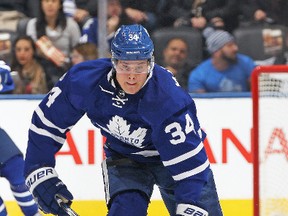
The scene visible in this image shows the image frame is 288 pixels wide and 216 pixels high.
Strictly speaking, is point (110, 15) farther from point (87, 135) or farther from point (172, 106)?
point (172, 106)

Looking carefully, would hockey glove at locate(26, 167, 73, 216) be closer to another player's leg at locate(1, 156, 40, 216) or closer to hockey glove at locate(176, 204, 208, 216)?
hockey glove at locate(176, 204, 208, 216)

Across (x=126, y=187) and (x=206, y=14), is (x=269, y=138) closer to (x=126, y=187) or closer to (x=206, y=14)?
(x=126, y=187)

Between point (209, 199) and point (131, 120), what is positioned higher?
point (131, 120)

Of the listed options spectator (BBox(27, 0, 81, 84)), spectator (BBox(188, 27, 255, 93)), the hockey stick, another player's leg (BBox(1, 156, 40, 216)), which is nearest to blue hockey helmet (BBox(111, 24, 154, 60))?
the hockey stick

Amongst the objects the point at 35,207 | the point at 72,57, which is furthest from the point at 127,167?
the point at 72,57

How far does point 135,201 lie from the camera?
366 cm

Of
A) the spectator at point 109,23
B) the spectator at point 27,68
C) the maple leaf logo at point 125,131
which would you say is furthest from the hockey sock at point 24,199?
the maple leaf logo at point 125,131

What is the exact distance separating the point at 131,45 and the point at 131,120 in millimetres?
319

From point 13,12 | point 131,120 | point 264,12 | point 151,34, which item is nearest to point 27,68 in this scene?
point 13,12

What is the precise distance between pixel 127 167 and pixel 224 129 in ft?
5.10

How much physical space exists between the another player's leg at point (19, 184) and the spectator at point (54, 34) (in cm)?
93

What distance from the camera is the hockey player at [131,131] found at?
11.5 feet

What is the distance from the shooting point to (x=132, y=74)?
347 cm

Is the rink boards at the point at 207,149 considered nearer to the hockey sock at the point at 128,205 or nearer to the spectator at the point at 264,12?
the spectator at the point at 264,12
